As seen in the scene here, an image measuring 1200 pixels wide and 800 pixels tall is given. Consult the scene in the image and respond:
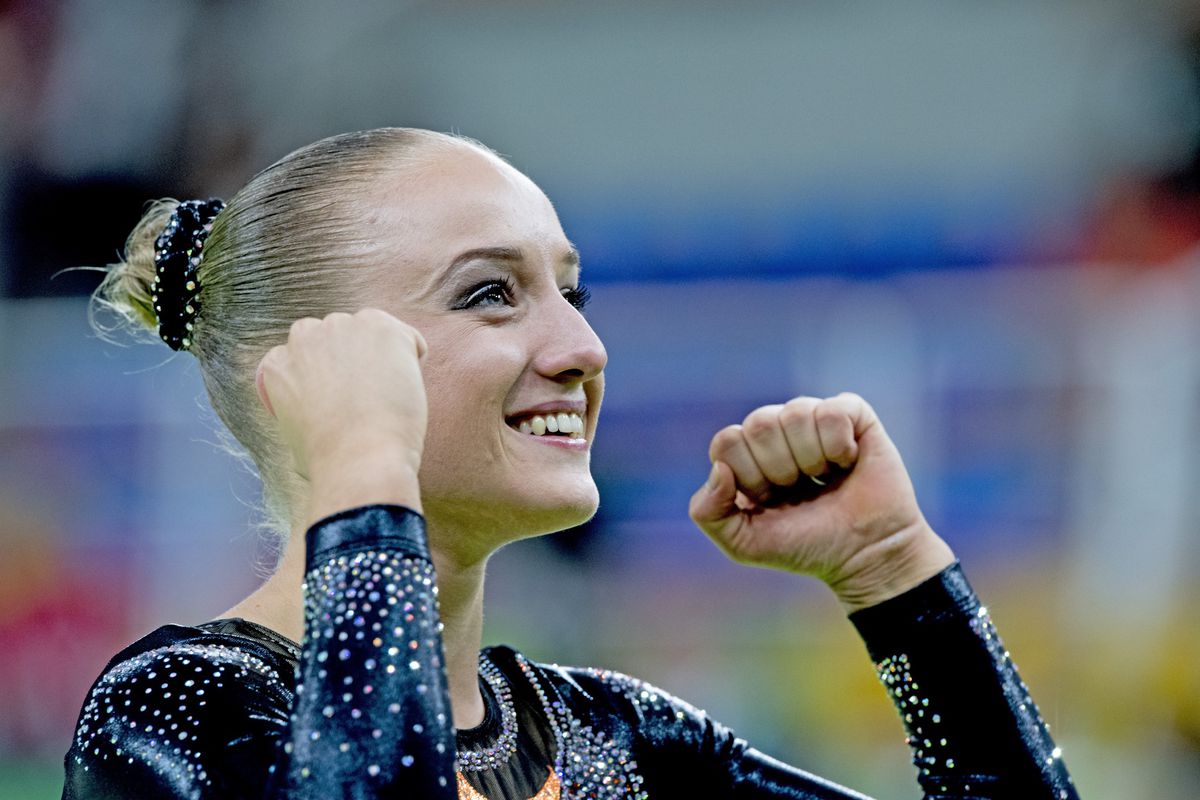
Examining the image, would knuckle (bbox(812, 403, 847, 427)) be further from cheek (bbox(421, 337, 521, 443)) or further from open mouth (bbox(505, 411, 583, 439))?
cheek (bbox(421, 337, 521, 443))

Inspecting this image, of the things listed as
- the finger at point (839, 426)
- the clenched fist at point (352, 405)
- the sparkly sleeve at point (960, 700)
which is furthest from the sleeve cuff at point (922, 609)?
the clenched fist at point (352, 405)

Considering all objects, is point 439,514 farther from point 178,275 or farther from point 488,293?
point 178,275

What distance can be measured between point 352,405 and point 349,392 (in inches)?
0.5

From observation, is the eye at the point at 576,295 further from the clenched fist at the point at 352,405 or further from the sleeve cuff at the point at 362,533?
the sleeve cuff at the point at 362,533

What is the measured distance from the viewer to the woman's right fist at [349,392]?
3.57 feet

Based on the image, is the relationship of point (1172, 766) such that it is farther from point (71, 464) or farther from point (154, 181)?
point (154, 181)

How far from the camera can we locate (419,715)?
39.2 inches

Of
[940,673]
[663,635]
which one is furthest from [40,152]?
[940,673]

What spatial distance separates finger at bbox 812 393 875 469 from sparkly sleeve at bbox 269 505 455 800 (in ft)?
2.06

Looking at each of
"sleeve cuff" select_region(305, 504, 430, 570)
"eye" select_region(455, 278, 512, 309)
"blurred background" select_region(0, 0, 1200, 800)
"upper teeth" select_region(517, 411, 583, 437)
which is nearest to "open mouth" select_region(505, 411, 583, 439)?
"upper teeth" select_region(517, 411, 583, 437)

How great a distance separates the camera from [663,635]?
3.63 meters

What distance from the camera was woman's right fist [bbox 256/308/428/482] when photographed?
109cm

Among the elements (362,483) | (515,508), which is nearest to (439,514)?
(515,508)

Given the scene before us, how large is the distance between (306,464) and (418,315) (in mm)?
303
